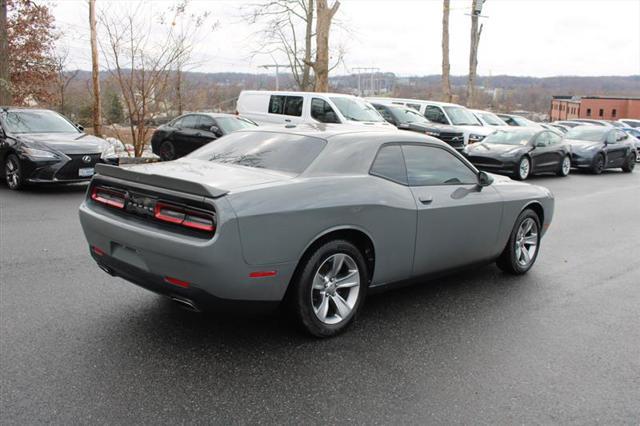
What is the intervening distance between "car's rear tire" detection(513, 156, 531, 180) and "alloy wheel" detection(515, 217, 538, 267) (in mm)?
9557

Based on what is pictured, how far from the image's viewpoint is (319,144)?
4461 mm

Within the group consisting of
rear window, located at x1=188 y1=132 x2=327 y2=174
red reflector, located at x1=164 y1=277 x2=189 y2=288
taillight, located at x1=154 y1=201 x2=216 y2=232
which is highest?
rear window, located at x1=188 y1=132 x2=327 y2=174

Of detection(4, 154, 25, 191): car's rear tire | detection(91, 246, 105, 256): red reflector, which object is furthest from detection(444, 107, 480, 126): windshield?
detection(91, 246, 105, 256): red reflector

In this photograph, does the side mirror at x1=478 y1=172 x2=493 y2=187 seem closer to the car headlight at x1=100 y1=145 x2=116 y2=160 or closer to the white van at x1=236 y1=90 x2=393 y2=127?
the car headlight at x1=100 y1=145 x2=116 y2=160

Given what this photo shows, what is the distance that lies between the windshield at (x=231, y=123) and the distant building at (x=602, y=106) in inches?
3043

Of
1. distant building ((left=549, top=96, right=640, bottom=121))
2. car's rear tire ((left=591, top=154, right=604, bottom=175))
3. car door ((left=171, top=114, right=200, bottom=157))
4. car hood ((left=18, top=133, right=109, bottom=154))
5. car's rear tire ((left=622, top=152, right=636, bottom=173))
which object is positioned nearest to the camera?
car hood ((left=18, top=133, right=109, bottom=154))

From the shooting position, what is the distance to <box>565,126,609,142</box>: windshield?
64.5ft

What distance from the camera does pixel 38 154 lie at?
33.1 ft

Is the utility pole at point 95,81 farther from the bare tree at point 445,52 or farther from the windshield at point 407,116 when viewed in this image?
the bare tree at point 445,52

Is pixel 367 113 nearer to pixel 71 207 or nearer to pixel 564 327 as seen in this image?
pixel 71 207

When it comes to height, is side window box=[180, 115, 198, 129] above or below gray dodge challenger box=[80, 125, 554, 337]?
above

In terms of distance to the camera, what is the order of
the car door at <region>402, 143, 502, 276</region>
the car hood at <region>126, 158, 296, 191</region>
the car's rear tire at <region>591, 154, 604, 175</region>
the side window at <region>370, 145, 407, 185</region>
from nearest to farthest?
1. the car hood at <region>126, 158, 296, 191</region>
2. the side window at <region>370, 145, 407, 185</region>
3. the car door at <region>402, 143, 502, 276</region>
4. the car's rear tire at <region>591, 154, 604, 175</region>

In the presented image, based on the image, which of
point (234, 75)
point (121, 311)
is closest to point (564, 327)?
point (121, 311)

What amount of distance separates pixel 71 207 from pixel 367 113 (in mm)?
9837
